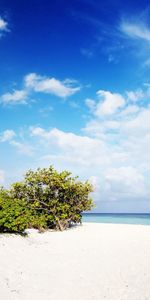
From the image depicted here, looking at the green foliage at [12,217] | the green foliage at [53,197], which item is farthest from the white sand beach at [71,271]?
the green foliage at [53,197]

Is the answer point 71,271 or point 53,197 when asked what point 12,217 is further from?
point 53,197

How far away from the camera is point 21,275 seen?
13.1m

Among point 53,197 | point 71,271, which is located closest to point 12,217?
point 71,271

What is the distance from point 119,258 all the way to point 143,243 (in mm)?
6643

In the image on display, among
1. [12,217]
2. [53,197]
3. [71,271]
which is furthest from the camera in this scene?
[53,197]

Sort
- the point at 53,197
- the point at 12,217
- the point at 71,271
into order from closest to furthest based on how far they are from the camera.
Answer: the point at 71,271 < the point at 12,217 < the point at 53,197

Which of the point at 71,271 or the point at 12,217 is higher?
the point at 12,217

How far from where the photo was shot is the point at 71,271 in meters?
14.3

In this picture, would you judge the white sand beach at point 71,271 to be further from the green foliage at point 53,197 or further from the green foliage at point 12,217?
the green foliage at point 53,197

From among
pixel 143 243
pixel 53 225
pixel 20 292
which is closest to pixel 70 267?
pixel 20 292

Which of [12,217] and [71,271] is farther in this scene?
[12,217]

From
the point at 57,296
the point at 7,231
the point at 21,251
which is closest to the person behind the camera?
the point at 57,296

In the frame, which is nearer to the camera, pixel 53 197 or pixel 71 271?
pixel 71 271

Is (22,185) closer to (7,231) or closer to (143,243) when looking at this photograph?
(7,231)
